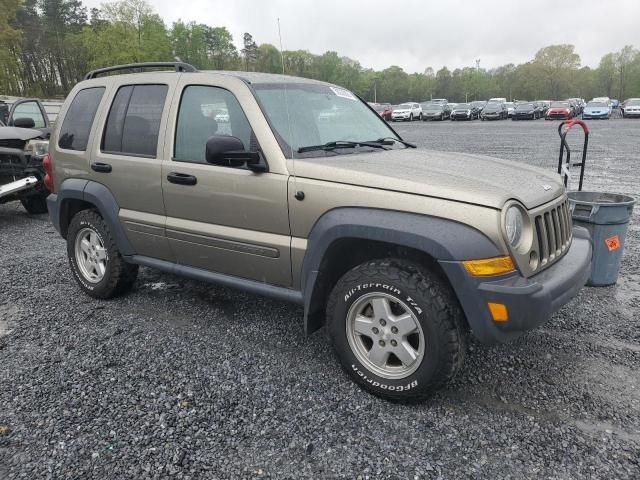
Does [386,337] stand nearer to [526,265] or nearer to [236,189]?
[526,265]

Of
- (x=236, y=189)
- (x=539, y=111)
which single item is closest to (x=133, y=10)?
(x=539, y=111)

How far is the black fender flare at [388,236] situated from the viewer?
2.54 m

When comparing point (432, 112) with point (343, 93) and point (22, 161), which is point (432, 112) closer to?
point (22, 161)

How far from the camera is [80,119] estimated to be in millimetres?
4445

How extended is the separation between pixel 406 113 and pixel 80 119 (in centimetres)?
3812

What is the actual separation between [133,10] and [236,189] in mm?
67181

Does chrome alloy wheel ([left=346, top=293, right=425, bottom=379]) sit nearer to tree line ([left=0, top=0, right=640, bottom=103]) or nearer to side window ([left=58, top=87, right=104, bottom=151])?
side window ([left=58, top=87, right=104, bottom=151])

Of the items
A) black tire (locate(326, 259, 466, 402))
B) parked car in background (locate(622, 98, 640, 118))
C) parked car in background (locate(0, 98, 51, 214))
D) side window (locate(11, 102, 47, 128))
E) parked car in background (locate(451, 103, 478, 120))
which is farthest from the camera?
parked car in background (locate(451, 103, 478, 120))

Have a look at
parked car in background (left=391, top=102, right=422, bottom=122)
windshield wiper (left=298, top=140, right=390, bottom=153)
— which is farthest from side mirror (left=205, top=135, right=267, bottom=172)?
parked car in background (left=391, top=102, right=422, bottom=122)

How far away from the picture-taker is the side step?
7.19 metres

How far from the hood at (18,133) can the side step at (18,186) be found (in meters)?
0.77

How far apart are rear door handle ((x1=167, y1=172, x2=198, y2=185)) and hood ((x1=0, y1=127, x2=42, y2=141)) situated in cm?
552

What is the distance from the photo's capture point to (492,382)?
315 centimetres

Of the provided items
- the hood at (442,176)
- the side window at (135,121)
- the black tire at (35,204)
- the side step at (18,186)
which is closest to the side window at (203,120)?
the side window at (135,121)
